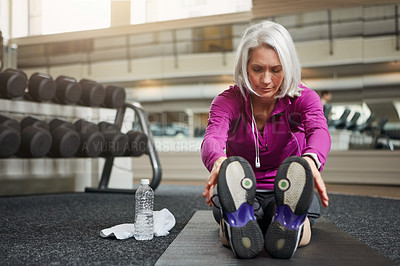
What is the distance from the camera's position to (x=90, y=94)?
120 inches

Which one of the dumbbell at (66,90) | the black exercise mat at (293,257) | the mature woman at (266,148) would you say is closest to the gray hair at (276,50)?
the mature woman at (266,148)

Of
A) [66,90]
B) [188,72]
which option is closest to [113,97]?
[66,90]

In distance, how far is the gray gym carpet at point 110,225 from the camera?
121cm

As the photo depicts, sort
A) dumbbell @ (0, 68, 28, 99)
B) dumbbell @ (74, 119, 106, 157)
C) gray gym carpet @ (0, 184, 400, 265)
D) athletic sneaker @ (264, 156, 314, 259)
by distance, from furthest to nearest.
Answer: dumbbell @ (74, 119, 106, 157)
dumbbell @ (0, 68, 28, 99)
gray gym carpet @ (0, 184, 400, 265)
athletic sneaker @ (264, 156, 314, 259)

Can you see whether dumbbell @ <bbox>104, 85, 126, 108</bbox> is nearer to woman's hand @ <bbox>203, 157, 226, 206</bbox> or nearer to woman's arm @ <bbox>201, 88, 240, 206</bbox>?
woman's arm @ <bbox>201, 88, 240, 206</bbox>

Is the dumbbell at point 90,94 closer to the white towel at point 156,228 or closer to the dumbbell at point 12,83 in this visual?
the dumbbell at point 12,83

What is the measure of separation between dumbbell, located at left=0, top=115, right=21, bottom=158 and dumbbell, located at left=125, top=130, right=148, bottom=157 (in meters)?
0.81

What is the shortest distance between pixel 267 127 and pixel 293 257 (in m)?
0.43

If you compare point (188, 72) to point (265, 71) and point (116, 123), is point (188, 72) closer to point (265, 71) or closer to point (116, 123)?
point (116, 123)

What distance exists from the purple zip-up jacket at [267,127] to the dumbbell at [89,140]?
1506 millimetres

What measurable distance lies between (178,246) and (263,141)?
A: 1.47ft

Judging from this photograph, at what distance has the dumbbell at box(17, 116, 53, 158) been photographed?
95.6 inches

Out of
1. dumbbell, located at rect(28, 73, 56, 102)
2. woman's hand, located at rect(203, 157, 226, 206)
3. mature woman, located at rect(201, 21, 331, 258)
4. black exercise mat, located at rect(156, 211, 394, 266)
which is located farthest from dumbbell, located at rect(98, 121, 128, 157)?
woman's hand, located at rect(203, 157, 226, 206)

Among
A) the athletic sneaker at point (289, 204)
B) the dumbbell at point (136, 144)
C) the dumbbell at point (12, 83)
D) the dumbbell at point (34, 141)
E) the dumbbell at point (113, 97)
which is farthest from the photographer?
the dumbbell at point (113, 97)
